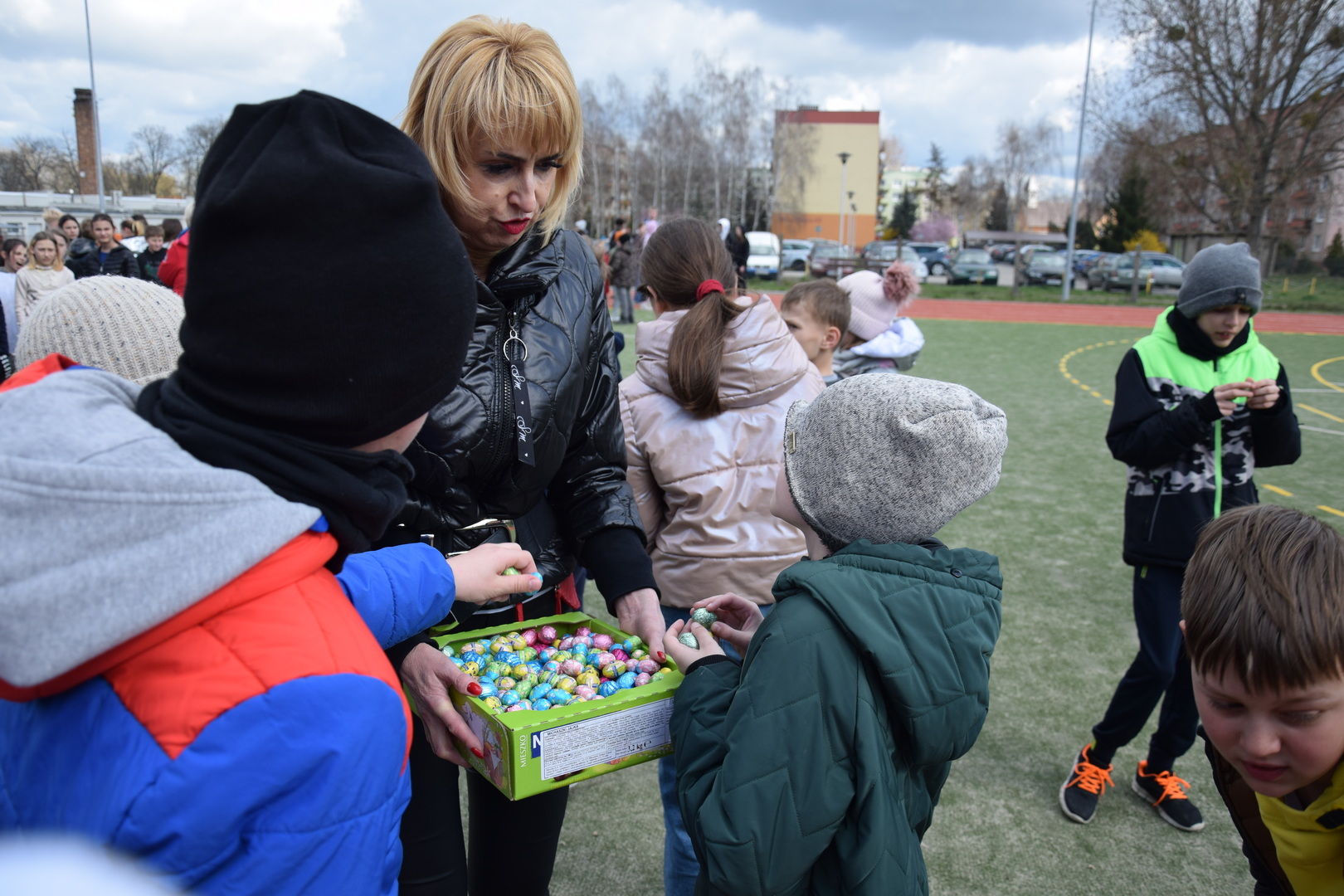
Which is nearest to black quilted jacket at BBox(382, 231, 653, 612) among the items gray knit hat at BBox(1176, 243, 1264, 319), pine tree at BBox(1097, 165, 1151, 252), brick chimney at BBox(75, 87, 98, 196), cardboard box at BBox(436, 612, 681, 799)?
cardboard box at BBox(436, 612, 681, 799)

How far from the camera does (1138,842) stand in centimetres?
306

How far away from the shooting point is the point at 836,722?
4.73ft

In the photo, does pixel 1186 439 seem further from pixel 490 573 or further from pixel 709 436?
pixel 490 573

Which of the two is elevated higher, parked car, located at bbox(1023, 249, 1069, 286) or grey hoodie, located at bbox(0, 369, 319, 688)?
parked car, located at bbox(1023, 249, 1069, 286)

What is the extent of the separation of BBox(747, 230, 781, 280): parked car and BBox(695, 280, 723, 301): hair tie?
98.2ft

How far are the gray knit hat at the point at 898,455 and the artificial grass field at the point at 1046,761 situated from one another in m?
1.15

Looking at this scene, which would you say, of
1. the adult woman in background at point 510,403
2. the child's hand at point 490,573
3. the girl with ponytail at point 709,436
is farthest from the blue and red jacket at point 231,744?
the girl with ponytail at point 709,436

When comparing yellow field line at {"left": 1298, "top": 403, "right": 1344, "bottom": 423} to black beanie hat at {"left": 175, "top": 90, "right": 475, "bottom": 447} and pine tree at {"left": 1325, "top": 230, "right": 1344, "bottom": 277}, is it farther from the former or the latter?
pine tree at {"left": 1325, "top": 230, "right": 1344, "bottom": 277}

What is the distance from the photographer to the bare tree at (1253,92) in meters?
27.0

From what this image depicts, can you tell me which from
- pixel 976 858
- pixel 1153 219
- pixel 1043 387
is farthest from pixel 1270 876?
pixel 1153 219

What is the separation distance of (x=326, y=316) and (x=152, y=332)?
930 mm

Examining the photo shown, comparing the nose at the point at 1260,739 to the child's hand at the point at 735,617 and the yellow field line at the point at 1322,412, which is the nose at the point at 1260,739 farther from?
the yellow field line at the point at 1322,412

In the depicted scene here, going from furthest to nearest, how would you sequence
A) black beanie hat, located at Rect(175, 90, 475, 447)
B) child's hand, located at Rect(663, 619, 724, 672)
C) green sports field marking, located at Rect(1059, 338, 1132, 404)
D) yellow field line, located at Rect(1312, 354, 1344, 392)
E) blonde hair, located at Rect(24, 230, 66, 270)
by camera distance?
1. yellow field line, located at Rect(1312, 354, 1344, 392)
2. green sports field marking, located at Rect(1059, 338, 1132, 404)
3. blonde hair, located at Rect(24, 230, 66, 270)
4. child's hand, located at Rect(663, 619, 724, 672)
5. black beanie hat, located at Rect(175, 90, 475, 447)

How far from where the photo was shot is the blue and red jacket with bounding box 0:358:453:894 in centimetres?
79
